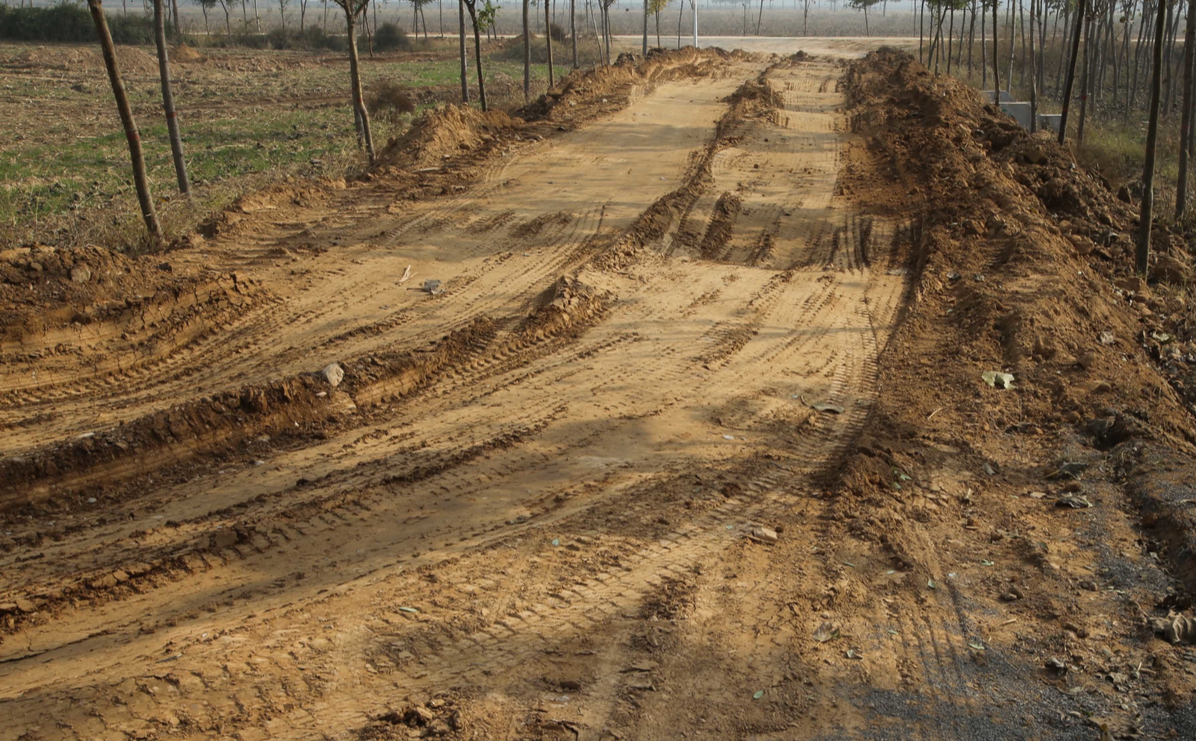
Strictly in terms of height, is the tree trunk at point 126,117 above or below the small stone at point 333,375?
above

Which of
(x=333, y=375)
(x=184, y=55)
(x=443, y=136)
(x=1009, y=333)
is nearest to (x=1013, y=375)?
(x=1009, y=333)

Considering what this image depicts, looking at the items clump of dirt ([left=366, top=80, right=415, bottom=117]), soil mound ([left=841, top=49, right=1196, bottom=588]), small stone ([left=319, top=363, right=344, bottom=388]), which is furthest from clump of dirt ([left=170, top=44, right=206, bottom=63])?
small stone ([left=319, top=363, right=344, bottom=388])

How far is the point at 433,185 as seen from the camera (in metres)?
14.7

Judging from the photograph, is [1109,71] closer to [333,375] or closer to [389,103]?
[389,103]

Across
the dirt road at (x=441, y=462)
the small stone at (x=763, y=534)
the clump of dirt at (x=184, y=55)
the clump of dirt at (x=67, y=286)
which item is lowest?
the small stone at (x=763, y=534)

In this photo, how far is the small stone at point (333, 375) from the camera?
8.20 metres

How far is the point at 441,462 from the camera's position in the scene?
7148 mm

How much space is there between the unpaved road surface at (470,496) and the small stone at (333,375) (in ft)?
0.36

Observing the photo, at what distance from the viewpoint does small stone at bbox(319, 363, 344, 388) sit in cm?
820

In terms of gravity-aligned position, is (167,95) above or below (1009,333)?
above

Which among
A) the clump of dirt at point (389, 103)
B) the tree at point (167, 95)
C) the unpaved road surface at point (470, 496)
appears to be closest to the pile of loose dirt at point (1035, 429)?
the unpaved road surface at point (470, 496)

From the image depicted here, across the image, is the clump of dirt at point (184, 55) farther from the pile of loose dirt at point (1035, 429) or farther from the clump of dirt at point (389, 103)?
the pile of loose dirt at point (1035, 429)

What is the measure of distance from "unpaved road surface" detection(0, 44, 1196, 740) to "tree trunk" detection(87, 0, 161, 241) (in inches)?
34.3

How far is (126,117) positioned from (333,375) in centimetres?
569
